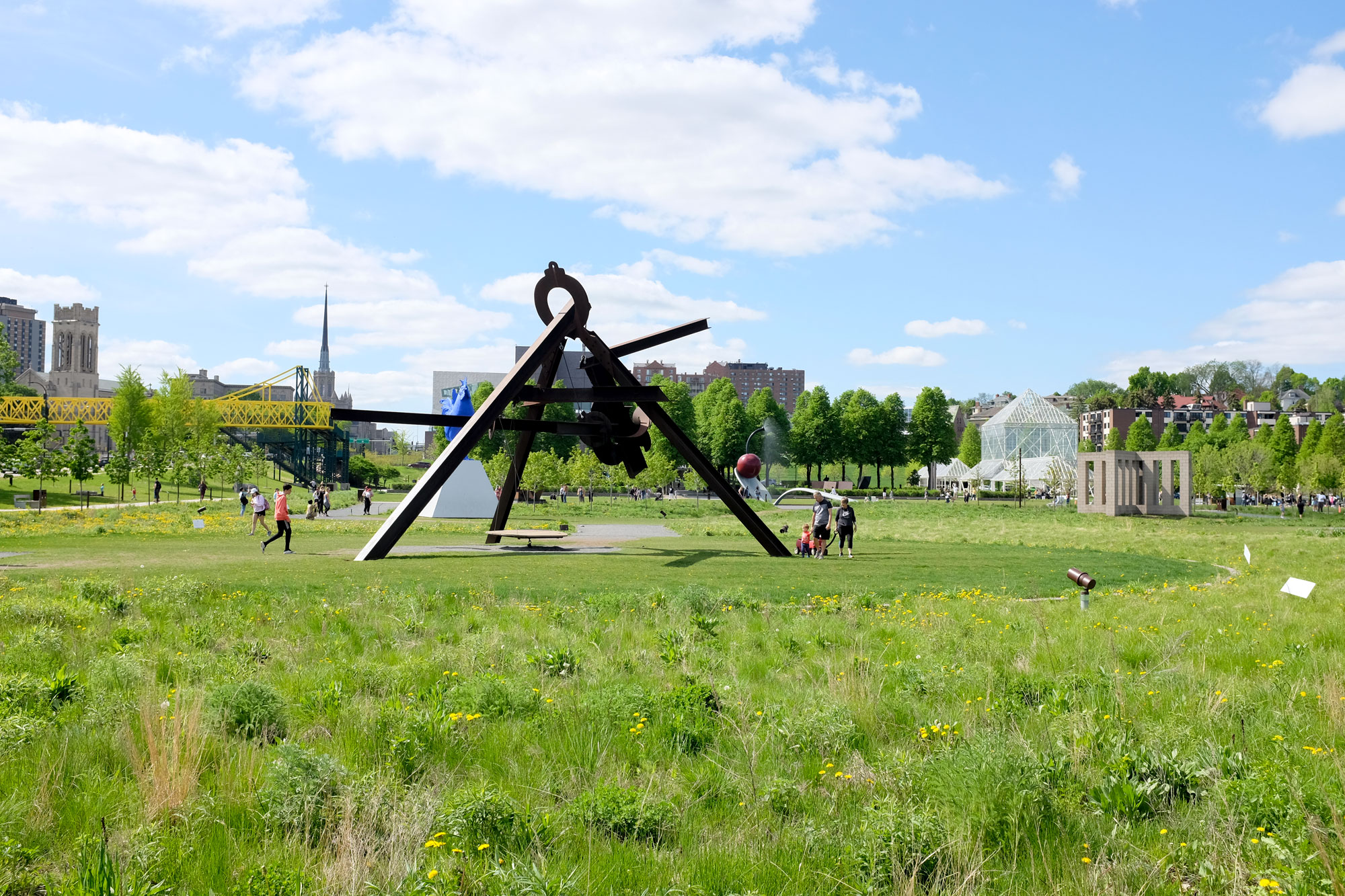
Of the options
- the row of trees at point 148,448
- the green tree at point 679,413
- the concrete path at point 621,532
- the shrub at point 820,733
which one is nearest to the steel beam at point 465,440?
the concrete path at point 621,532

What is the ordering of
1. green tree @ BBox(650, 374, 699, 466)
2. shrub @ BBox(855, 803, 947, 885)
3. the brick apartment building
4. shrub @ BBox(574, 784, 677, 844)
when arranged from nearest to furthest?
shrub @ BBox(855, 803, 947, 885) < shrub @ BBox(574, 784, 677, 844) < green tree @ BBox(650, 374, 699, 466) < the brick apartment building

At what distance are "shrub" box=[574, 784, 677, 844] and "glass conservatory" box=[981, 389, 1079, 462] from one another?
11217cm

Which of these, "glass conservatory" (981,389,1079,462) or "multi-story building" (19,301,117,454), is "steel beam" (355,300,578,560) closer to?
"glass conservatory" (981,389,1079,462)

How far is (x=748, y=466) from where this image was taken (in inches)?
1879

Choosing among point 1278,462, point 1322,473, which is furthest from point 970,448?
point 1322,473

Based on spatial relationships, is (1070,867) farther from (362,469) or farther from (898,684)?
(362,469)

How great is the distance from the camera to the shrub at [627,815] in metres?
4.34

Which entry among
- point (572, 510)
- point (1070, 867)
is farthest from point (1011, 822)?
point (572, 510)

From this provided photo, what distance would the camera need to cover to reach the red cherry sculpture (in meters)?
47.4

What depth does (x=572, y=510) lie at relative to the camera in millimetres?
48938

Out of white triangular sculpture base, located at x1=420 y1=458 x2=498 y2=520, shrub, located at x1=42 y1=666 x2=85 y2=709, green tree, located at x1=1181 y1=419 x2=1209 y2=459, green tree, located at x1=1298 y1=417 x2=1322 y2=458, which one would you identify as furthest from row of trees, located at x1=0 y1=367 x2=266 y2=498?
green tree, located at x1=1181 y1=419 x2=1209 y2=459

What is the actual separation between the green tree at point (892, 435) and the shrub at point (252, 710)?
3578 inches

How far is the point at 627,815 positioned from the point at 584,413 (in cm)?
1848

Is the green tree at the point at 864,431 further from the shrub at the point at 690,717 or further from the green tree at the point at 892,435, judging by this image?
the shrub at the point at 690,717
